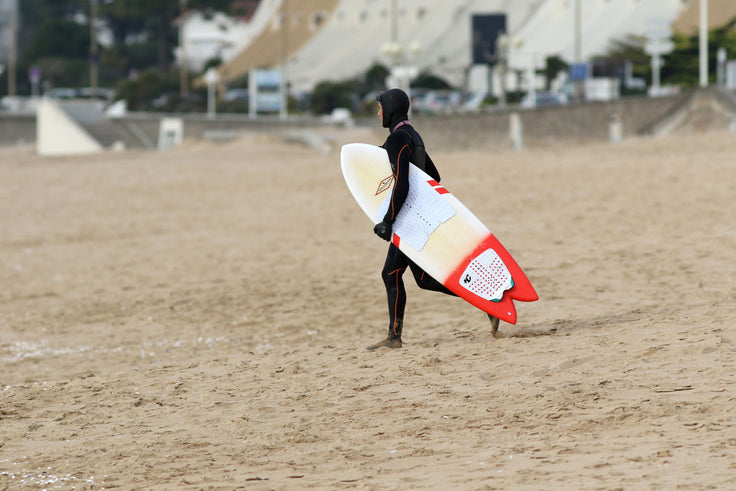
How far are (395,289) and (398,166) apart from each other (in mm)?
803

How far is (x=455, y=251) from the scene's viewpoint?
21.2 feet

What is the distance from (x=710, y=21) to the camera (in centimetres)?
5588

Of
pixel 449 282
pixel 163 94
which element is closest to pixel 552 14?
pixel 163 94

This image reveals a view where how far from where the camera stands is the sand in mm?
4324

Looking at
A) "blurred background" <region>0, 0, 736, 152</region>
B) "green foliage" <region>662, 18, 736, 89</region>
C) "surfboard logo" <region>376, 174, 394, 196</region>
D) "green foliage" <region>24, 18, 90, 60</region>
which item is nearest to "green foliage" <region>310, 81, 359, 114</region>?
"blurred background" <region>0, 0, 736, 152</region>

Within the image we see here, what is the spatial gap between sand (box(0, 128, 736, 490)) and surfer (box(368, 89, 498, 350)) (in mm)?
314

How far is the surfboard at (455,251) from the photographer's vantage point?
6.38m

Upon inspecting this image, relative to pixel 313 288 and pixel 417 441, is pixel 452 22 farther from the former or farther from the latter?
pixel 417 441

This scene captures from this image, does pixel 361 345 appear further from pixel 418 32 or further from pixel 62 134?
pixel 418 32

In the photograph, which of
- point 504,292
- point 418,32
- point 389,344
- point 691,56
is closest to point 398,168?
point 504,292

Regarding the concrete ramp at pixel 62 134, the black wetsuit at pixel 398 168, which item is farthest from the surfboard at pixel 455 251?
the concrete ramp at pixel 62 134

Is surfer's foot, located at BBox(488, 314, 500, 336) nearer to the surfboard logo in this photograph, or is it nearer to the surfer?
the surfer

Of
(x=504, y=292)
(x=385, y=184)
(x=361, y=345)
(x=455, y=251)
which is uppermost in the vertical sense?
(x=385, y=184)

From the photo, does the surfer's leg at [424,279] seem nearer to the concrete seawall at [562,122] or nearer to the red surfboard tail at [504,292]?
the red surfboard tail at [504,292]
